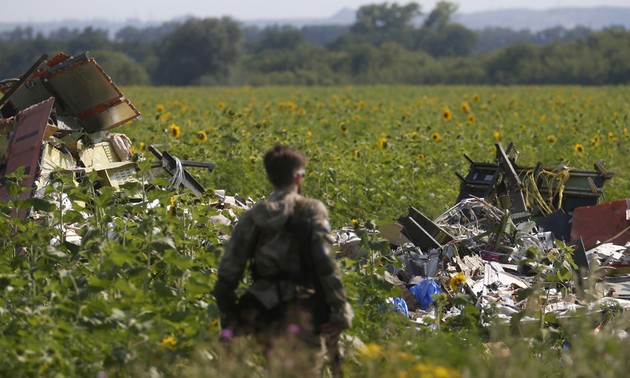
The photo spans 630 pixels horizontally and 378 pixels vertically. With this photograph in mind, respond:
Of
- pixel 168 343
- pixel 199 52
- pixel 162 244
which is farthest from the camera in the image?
pixel 199 52

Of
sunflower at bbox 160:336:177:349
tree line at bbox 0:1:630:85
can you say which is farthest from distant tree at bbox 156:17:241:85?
sunflower at bbox 160:336:177:349

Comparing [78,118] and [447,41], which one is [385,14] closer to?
[447,41]

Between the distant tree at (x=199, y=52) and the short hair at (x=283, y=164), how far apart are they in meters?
69.2

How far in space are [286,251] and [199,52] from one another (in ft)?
240

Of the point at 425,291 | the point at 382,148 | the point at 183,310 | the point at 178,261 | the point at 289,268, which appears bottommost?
the point at 382,148

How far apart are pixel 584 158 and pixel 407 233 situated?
6.96 meters

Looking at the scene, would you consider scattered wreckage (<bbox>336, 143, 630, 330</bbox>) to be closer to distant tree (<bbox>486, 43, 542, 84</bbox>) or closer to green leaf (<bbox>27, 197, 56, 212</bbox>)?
green leaf (<bbox>27, 197, 56, 212</bbox>)

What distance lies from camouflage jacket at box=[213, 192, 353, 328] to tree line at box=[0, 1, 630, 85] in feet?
128

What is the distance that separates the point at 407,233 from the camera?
919cm

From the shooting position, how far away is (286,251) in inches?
211

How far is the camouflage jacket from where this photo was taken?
5.29 m

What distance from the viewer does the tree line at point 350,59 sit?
5531 centimetres

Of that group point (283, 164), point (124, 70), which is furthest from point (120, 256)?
point (124, 70)

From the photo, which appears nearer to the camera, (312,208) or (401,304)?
(312,208)
